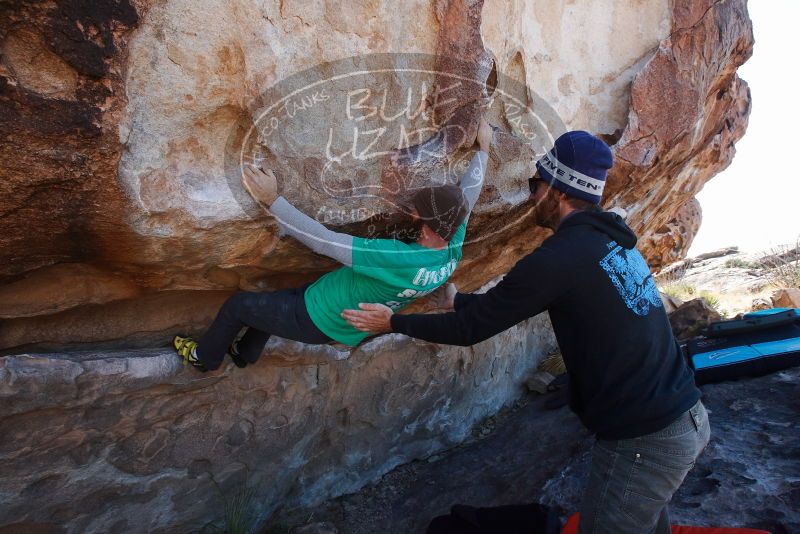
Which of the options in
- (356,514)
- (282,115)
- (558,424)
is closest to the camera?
(282,115)

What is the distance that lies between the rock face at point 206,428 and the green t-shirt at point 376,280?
0.55 metres

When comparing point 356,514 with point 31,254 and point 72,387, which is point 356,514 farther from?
point 31,254

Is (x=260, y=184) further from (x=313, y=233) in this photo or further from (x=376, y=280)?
(x=376, y=280)

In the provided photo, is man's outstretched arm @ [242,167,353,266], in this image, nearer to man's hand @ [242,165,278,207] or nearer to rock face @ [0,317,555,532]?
man's hand @ [242,165,278,207]

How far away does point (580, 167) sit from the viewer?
6.61ft

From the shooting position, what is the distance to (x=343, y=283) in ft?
8.04

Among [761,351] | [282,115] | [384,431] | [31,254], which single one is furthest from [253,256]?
[761,351]

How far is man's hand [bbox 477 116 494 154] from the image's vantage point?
9.27 ft

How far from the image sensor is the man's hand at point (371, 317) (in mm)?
2227

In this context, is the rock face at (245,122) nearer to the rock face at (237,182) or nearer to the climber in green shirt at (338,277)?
the rock face at (237,182)

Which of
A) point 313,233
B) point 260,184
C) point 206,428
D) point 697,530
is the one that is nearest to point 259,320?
point 313,233

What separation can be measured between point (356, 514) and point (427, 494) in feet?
1.43

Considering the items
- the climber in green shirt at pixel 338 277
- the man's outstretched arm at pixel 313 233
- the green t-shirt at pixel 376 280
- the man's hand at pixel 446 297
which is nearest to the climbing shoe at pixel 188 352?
the climber in green shirt at pixel 338 277

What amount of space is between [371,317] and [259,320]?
540 mm
